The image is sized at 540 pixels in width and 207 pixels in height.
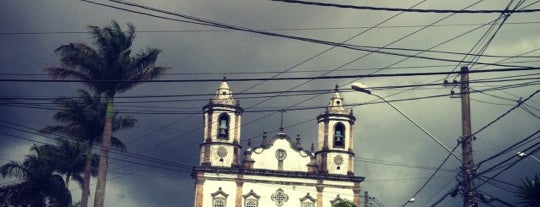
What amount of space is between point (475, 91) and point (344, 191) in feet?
169

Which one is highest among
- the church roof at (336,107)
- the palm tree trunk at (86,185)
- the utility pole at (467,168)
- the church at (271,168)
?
the church roof at (336,107)

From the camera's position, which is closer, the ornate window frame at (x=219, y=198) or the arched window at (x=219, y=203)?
the arched window at (x=219, y=203)

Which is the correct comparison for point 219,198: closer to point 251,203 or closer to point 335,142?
point 251,203

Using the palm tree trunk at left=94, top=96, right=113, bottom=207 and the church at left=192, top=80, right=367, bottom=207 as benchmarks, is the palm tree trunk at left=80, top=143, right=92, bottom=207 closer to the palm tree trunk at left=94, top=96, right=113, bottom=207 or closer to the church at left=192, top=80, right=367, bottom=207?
the palm tree trunk at left=94, top=96, right=113, bottom=207

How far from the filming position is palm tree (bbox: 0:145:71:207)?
46625 mm

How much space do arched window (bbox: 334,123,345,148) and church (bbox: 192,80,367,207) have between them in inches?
3.7

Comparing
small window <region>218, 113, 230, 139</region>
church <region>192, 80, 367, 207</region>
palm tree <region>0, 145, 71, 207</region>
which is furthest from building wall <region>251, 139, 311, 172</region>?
palm tree <region>0, 145, 71, 207</region>

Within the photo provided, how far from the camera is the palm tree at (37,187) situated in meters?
46.6

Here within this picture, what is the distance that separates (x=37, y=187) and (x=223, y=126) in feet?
107

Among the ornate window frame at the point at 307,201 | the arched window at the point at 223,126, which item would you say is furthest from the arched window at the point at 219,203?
the ornate window frame at the point at 307,201

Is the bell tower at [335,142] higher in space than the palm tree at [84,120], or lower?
higher

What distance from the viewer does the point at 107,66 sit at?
4309 centimetres

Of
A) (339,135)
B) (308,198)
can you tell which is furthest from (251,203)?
(339,135)

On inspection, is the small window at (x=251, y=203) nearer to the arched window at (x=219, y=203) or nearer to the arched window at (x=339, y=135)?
the arched window at (x=219, y=203)
